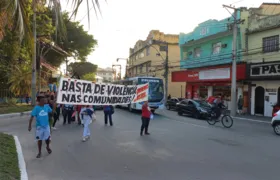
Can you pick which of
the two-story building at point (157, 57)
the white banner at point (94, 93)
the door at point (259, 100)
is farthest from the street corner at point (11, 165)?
the two-story building at point (157, 57)

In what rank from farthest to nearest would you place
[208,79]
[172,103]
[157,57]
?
[157,57] < [172,103] < [208,79]

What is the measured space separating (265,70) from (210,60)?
25.7 feet

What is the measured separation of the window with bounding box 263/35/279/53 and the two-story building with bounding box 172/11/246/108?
2.32 meters

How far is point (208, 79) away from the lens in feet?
94.8

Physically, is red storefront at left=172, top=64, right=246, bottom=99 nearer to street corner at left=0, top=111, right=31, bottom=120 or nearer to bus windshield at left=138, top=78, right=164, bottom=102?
bus windshield at left=138, top=78, right=164, bottom=102

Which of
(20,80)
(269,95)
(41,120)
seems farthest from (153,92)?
(41,120)

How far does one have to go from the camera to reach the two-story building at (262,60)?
22.1 metres

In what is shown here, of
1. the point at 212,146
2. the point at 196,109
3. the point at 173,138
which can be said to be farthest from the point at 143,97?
the point at 196,109

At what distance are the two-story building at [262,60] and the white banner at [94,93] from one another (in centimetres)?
1574

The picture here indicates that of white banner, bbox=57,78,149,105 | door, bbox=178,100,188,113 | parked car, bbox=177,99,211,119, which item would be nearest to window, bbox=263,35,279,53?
parked car, bbox=177,99,211,119

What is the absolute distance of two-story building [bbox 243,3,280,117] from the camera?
22.1 m

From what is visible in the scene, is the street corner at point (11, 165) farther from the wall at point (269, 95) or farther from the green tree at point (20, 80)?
the wall at point (269, 95)

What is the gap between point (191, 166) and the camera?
6750 millimetres

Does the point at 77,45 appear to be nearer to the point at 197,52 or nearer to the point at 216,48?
the point at 197,52
